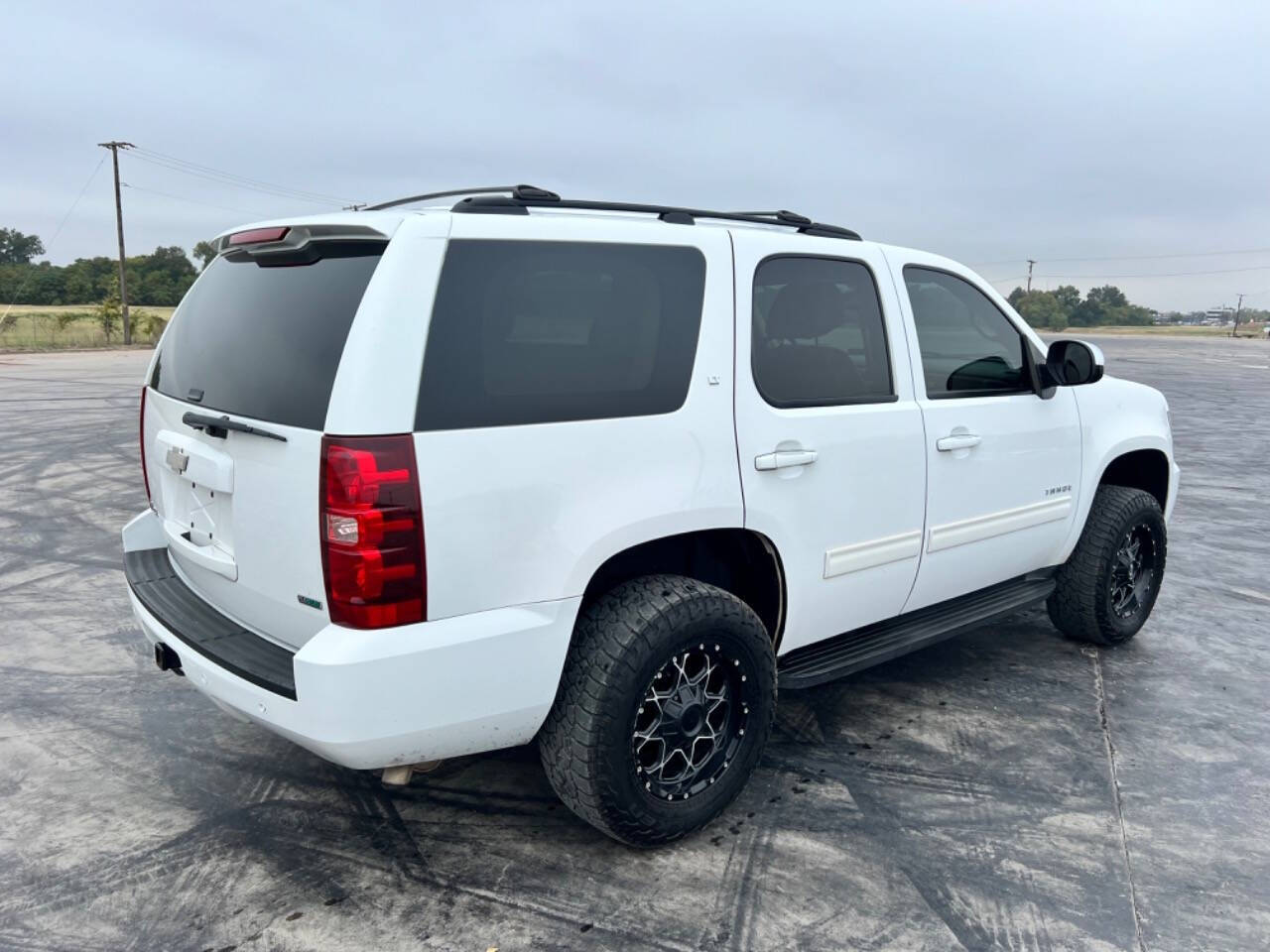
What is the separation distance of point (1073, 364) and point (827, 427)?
155 cm

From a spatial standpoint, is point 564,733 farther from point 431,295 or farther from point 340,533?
point 431,295

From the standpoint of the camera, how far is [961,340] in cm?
393

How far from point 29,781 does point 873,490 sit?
3.18 metres

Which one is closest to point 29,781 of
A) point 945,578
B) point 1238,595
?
point 945,578

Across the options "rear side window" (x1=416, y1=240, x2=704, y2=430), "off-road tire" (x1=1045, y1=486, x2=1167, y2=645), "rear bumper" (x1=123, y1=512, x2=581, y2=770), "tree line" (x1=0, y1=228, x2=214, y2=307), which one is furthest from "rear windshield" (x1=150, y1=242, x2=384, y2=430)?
"tree line" (x1=0, y1=228, x2=214, y2=307)

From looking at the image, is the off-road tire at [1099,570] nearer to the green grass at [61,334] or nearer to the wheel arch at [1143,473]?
the wheel arch at [1143,473]

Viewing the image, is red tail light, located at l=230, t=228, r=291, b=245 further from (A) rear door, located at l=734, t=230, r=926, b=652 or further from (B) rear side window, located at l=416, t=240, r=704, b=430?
(A) rear door, located at l=734, t=230, r=926, b=652

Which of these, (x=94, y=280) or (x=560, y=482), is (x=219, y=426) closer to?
(x=560, y=482)

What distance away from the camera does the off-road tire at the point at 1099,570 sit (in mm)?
4535

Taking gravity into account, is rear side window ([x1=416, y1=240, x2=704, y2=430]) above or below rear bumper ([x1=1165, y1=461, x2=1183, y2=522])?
above

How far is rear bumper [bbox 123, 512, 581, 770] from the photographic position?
2328mm

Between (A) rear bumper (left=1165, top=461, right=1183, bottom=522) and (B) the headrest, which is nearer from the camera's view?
(B) the headrest

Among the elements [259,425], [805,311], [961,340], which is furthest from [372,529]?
[961,340]

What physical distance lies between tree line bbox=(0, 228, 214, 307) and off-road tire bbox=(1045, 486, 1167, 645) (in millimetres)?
73381
